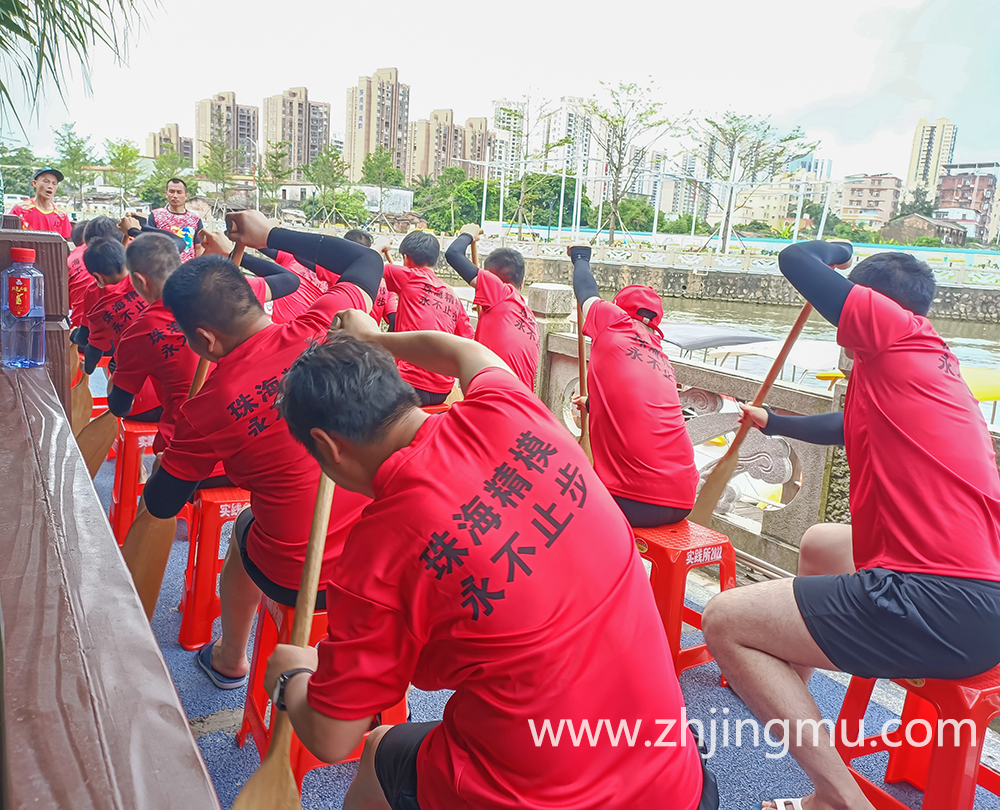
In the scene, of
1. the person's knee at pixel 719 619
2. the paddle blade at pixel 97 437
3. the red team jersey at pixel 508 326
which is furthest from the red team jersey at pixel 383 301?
the person's knee at pixel 719 619

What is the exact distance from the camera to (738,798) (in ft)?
6.91

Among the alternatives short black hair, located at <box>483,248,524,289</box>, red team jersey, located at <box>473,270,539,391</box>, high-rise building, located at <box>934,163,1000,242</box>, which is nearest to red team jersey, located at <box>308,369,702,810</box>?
red team jersey, located at <box>473,270,539,391</box>

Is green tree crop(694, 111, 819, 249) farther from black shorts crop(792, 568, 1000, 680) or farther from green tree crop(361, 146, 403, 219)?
black shorts crop(792, 568, 1000, 680)

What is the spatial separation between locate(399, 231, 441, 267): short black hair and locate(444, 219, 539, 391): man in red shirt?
1.10 feet

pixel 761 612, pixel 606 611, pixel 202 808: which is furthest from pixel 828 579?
pixel 202 808

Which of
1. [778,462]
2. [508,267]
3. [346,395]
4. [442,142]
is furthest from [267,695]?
[442,142]

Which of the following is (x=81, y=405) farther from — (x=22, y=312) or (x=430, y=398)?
(x=22, y=312)

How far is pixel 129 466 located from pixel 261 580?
1.59 m

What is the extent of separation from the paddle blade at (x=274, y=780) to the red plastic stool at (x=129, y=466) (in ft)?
6.87

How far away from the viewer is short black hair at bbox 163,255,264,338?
84.9 inches

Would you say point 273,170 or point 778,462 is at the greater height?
point 273,170

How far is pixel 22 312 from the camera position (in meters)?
2.32

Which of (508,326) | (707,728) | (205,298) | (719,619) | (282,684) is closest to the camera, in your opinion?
(282,684)

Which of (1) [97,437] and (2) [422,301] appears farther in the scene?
(2) [422,301]
